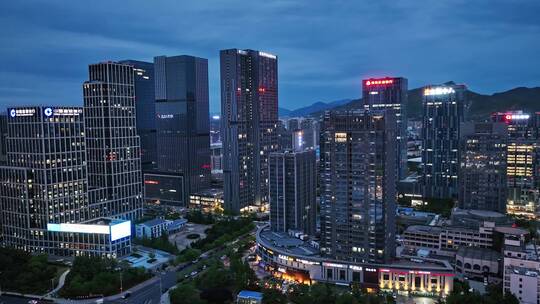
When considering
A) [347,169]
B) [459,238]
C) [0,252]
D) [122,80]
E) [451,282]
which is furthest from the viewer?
[122,80]

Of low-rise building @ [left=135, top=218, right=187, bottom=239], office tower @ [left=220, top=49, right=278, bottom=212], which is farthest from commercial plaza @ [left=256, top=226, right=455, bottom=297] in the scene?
office tower @ [left=220, top=49, right=278, bottom=212]

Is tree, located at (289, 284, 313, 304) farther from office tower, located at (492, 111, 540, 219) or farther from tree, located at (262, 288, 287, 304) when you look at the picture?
office tower, located at (492, 111, 540, 219)

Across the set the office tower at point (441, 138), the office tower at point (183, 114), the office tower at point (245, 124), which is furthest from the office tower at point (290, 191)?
the office tower at point (441, 138)

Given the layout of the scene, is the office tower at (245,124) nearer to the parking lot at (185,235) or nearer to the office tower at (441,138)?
the parking lot at (185,235)

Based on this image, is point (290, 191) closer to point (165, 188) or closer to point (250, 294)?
point (250, 294)

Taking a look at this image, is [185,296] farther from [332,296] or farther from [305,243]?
[305,243]

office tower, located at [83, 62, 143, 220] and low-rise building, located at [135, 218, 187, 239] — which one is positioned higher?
office tower, located at [83, 62, 143, 220]

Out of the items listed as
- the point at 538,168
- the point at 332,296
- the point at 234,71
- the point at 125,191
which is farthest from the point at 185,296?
the point at 538,168
